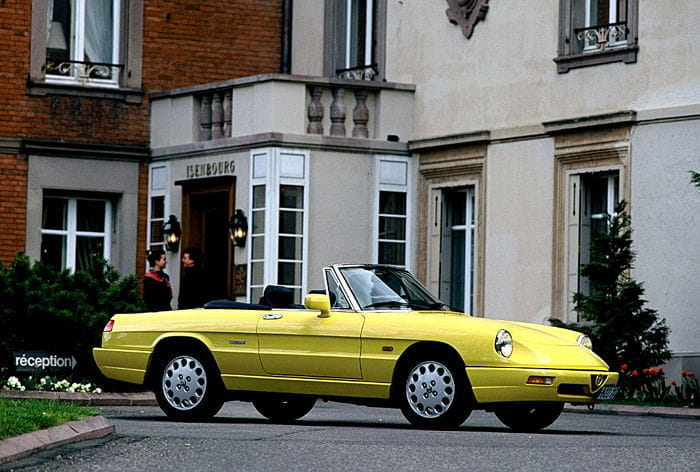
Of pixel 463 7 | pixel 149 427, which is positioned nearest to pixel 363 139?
pixel 463 7

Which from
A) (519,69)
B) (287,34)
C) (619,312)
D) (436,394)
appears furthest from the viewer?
(287,34)

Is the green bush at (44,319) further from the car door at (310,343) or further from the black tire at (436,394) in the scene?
the black tire at (436,394)

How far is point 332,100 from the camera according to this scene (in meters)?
24.5

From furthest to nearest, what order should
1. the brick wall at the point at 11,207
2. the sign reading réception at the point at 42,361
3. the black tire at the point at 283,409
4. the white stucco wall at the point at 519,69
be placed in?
1. the brick wall at the point at 11,207
2. the white stucco wall at the point at 519,69
3. the sign reading réception at the point at 42,361
4. the black tire at the point at 283,409

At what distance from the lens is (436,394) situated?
13586 millimetres

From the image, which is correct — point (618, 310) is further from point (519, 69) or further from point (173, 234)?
point (173, 234)

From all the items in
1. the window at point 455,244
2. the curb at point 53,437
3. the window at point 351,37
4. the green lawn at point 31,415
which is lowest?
the curb at point 53,437

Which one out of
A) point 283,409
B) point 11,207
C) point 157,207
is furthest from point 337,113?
point 283,409

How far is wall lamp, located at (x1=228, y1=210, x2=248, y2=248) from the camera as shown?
24.2m

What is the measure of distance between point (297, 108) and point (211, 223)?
8.22ft

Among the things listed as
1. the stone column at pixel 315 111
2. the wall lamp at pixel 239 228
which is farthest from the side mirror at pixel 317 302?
the stone column at pixel 315 111

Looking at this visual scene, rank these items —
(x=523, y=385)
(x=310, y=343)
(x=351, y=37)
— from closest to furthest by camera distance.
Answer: (x=523, y=385), (x=310, y=343), (x=351, y=37)

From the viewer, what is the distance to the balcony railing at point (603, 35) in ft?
72.0

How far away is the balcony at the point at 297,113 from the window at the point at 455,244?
1181 millimetres
